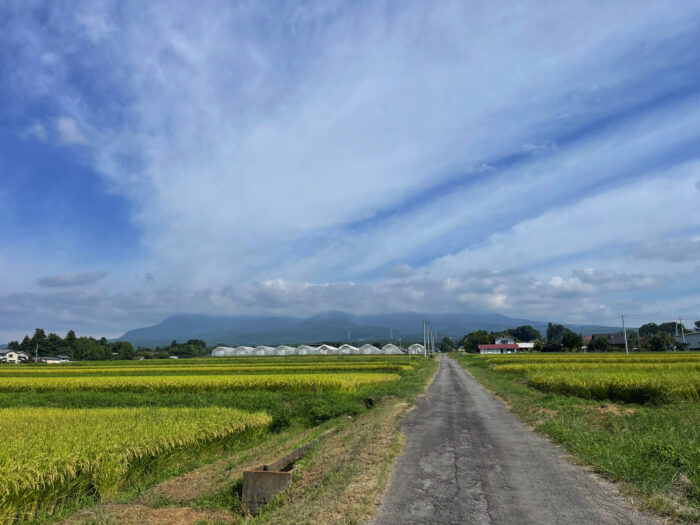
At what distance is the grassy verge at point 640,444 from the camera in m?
6.48

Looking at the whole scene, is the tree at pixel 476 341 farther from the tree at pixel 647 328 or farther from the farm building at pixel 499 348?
the tree at pixel 647 328

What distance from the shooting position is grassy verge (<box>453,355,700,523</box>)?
255 inches

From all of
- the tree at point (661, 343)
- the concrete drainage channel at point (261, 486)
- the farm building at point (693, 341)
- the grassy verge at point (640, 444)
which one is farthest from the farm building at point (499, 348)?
the concrete drainage channel at point (261, 486)

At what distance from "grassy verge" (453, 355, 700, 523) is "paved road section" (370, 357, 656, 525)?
0.44 m

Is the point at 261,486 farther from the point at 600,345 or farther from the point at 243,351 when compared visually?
the point at 243,351

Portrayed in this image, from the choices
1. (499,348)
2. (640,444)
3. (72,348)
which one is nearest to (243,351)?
(72,348)

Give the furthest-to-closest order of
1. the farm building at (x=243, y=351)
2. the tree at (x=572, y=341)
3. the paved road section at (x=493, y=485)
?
the farm building at (x=243, y=351) < the tree at (x=572, y=341) < the paved road section at (x=493, y=485)

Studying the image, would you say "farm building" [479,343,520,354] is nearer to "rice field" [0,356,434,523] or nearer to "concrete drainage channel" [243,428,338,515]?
"rice field" [0,356,434,523]

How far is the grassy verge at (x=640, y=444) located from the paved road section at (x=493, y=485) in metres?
0.44

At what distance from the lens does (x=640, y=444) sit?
9148mm

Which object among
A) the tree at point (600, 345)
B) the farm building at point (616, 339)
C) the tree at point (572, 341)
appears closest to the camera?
the tree at point (572, 341)

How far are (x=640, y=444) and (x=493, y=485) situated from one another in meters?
4.50

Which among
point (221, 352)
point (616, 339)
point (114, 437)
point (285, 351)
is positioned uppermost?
point (114, 437)


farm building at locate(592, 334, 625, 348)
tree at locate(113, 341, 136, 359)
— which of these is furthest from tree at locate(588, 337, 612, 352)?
tree at locate(113, 341, 136, 359)
